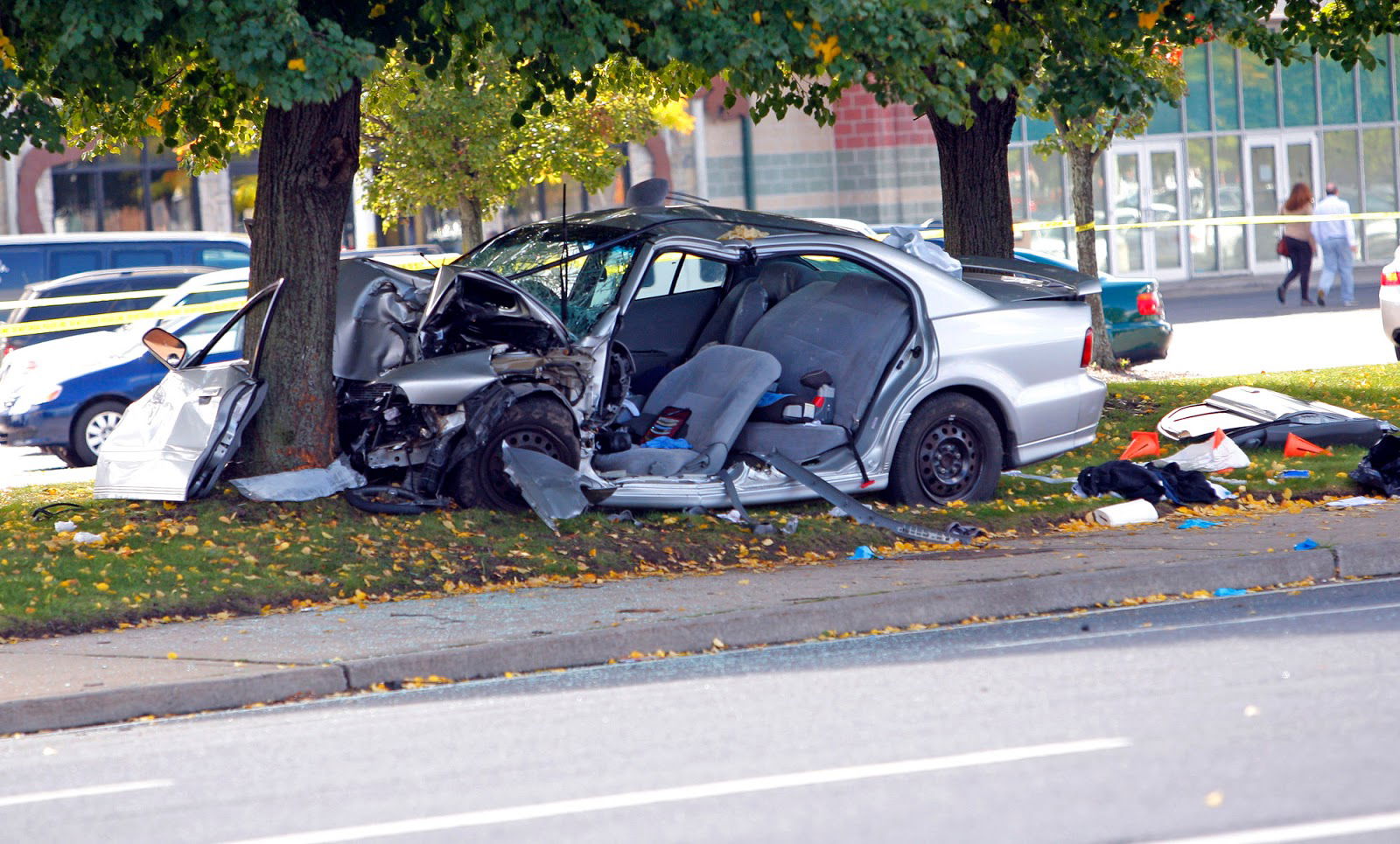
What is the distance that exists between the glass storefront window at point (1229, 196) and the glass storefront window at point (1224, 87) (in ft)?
1.23

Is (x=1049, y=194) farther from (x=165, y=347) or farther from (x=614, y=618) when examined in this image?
(x=614, y=618)

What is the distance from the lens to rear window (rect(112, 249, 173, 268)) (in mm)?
20062

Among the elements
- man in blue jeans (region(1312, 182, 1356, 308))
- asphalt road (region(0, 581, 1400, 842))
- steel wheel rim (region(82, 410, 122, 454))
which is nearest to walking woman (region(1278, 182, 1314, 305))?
man in blue jeans (region(1312, 182, 1356, 308))

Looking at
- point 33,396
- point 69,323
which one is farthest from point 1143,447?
point 69,323

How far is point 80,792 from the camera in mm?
5555

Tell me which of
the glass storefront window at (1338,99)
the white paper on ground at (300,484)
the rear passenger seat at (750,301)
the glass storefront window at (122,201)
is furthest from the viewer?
the glass storefront window at (1338,99)

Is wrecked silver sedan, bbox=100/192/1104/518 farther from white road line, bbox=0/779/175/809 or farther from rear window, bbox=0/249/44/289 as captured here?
rear window, bbox=0/249/44/289

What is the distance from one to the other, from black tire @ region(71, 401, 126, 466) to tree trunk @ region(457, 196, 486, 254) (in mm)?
4076

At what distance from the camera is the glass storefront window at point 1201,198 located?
107 ft

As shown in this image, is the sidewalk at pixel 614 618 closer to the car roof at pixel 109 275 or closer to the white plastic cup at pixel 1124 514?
the white plastic cup at pixel 1124 514

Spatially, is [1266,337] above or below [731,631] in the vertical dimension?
above

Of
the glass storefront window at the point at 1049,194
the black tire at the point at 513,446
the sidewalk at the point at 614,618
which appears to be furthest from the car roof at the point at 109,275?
the glass storefront window at the point at 1049,194

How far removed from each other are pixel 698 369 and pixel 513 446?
1.34 metres

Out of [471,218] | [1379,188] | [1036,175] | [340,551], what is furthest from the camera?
[1379,188]
